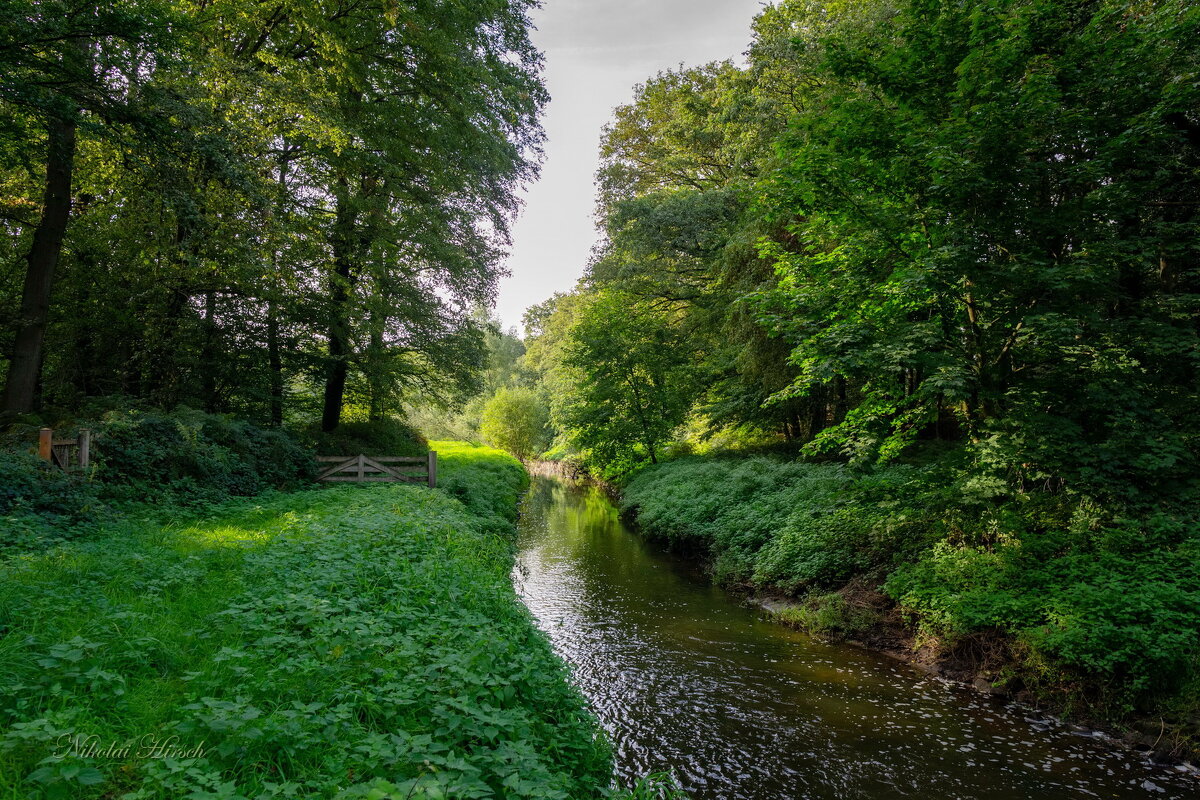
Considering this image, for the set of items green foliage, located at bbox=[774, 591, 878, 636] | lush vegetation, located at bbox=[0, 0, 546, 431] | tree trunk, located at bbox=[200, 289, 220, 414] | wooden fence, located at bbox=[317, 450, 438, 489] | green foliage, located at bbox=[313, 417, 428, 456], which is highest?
lush vegetation, located at bbox=[0, 0, 546, 431]

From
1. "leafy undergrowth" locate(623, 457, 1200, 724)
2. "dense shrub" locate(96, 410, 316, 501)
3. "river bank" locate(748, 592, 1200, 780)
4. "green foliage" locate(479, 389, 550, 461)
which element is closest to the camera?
"river bank" locate(748, 592, 1200, 780)

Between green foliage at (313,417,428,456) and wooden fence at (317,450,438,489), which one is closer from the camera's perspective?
wooden fence at (317,450,438,489)

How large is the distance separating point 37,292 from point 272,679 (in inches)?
458

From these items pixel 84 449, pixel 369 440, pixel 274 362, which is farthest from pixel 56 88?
pixel 369 440

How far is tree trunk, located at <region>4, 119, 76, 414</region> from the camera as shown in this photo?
10266mm

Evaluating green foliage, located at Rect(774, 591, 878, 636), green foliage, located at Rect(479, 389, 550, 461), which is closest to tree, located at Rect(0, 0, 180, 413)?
green foliage, located at Rect(774, 591, 878, 636)

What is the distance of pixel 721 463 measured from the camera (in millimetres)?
19234

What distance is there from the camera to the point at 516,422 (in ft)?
165

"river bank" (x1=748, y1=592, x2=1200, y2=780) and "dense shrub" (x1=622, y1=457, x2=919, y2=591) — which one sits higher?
"dense shrub" (x1=622, y1=457, x2=919, y2=591)

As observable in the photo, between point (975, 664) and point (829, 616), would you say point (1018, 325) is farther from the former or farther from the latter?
point (829, 616)

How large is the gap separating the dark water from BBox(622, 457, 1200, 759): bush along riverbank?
0.46m

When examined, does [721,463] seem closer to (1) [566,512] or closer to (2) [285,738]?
(1) [566,512]

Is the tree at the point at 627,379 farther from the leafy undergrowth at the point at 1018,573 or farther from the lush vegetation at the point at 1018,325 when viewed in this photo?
the lush vegetation at the point at 1018,325

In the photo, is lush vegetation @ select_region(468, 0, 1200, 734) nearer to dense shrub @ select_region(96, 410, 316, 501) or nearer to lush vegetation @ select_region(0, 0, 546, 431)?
lush vegetation @ select_region(0, 0, 546, 431)
